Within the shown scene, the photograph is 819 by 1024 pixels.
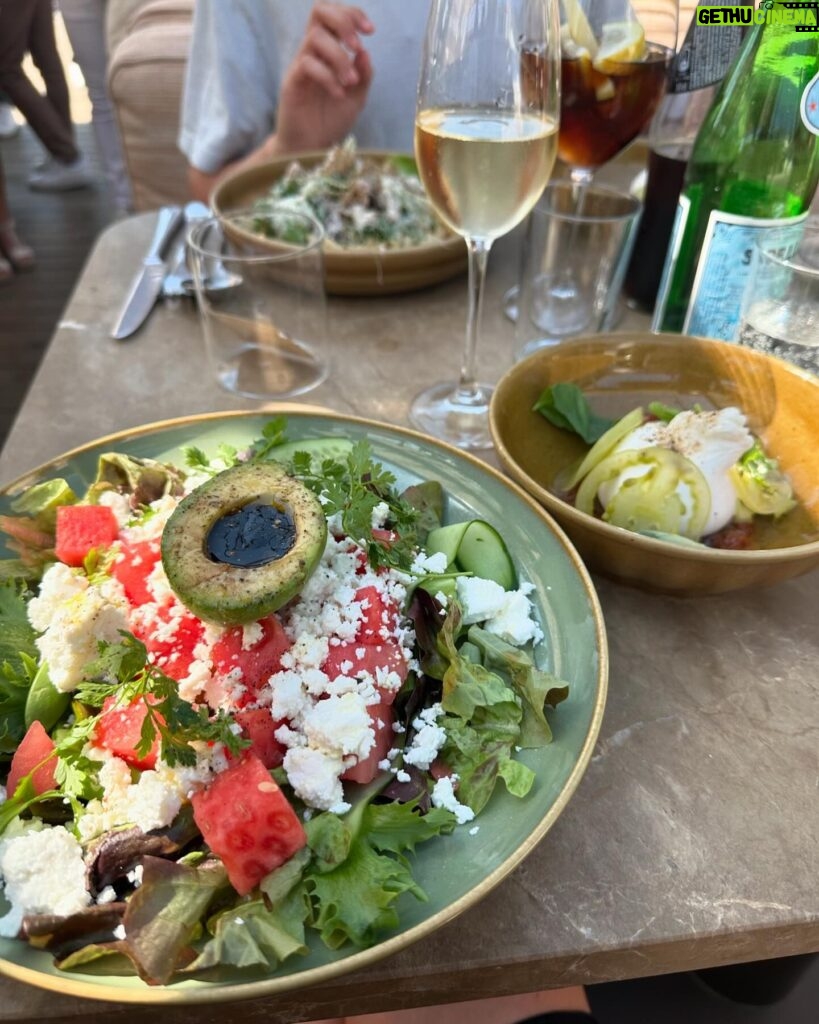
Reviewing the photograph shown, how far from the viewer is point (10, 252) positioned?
3832mm

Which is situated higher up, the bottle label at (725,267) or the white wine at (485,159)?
the white wine at (485,159)

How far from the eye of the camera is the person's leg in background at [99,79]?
4203mm

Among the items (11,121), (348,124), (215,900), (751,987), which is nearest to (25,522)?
(215,900)

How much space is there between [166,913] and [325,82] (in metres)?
1.73

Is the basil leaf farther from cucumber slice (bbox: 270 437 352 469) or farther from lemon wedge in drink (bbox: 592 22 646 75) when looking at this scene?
lemon wedge in drink (bbox: 592 22 646 75)

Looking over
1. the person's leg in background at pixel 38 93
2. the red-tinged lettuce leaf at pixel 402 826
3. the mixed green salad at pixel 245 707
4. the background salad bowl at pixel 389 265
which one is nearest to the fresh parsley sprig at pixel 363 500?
the mixed green salad at pixel 245 707

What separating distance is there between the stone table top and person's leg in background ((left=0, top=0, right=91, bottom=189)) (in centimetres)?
398

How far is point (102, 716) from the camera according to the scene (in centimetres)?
61

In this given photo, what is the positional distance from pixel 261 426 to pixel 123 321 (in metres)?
0.60

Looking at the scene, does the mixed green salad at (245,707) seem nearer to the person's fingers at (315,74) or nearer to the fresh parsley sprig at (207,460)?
the fresh parsley sprig at (207,460)

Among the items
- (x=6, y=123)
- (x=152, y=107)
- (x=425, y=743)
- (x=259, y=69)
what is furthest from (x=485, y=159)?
(x=6, y=123)

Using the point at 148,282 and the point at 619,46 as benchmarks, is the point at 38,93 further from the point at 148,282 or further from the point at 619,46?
the point at 619,46

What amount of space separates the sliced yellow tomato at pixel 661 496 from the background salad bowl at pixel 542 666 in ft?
0.38

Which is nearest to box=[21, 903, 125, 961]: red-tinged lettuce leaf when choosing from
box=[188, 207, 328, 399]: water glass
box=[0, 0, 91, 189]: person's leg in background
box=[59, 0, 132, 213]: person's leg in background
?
box=[188, 207, 328, 399]: water glass
